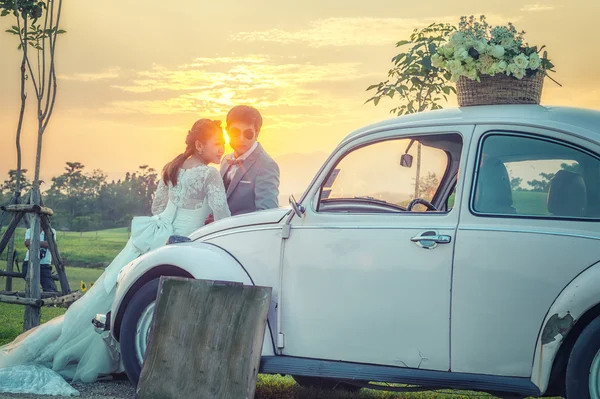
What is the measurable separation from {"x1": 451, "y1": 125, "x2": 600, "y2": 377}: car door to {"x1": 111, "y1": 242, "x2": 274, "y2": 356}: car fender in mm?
1579

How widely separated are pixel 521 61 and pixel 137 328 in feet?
11.7

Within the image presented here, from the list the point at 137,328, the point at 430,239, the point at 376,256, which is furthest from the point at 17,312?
the point at 430,239

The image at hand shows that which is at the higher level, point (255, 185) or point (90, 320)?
point (255, 185)

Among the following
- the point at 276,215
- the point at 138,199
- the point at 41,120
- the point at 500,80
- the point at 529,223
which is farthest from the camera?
the point at 138,199

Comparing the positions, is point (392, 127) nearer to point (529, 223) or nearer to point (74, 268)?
point (529, 223)

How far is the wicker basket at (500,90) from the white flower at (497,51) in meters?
0.14

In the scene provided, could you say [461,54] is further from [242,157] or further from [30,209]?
[30,209]

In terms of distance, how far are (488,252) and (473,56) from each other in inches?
61.6

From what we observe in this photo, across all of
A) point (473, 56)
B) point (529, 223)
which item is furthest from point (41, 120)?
point (529, 223)

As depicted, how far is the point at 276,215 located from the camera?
21.0 feet

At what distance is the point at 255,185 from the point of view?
8719 millimetres

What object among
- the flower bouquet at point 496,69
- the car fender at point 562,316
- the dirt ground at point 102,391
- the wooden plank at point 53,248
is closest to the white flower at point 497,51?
the flower bouquet at point 496,69

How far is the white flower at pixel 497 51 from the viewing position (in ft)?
19.7

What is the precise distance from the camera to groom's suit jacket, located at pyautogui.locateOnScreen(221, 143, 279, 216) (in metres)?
8.62
